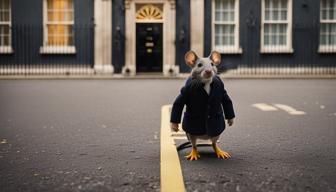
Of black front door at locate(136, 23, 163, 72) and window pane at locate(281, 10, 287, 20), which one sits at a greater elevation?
window pane at locate(281, 10, 287, 20)

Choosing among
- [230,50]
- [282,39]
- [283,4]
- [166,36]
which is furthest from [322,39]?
[166,36]

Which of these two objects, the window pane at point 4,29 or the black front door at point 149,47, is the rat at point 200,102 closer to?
the black front door at point 149,47

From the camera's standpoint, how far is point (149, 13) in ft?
79.3

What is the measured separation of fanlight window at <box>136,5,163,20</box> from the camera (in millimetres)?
24125

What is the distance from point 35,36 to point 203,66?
2070cm

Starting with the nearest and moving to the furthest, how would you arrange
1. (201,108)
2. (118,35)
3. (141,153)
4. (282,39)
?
(201,108) < (141,153) < (118,35) < (282,39)

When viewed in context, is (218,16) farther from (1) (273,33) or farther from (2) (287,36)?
(2) (287,36)

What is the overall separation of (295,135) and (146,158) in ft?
6.62

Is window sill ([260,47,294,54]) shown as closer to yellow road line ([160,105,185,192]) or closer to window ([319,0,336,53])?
window ([319,0,336,53])

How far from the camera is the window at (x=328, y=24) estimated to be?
80.0 ft

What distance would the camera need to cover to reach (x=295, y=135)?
5625 millimetres

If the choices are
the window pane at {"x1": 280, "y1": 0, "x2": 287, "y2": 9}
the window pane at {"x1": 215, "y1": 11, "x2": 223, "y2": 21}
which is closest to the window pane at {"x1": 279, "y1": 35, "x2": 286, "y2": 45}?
the window pane at {"x1": 280, "y1": 0, "x2": 287, "y2": 9}

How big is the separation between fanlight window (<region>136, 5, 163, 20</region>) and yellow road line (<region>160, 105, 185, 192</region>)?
18.6 m

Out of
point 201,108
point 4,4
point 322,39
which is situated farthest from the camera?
point 322,39
